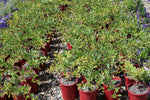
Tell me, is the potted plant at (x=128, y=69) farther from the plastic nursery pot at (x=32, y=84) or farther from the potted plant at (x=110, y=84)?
the plastic nursery pot at (x=32, y=84)

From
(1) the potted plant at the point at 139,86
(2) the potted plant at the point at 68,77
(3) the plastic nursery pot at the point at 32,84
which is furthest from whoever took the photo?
(3) the plastic nursery pot at the point at 32,84

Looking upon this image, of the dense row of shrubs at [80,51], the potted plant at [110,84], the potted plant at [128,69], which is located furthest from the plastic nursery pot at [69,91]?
the potted plant at [128,69]

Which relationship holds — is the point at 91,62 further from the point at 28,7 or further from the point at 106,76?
the point at 28,7

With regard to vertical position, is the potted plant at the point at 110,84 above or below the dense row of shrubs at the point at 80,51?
below

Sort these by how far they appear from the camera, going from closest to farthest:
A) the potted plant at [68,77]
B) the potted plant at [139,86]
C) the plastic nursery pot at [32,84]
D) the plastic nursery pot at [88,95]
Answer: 1. the potted plant at [139,86]
2. the plastic nursery pot at [88,95]
3. the potted plant at [68,77]
4. the plastic nursery pot at [32,84]

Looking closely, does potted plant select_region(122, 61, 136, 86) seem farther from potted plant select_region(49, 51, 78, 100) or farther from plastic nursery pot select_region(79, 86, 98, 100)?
potted plant select_region(49, 51, 78, 100)

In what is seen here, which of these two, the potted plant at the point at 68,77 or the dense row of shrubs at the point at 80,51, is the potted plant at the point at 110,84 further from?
the potted plant at the point at 68,77

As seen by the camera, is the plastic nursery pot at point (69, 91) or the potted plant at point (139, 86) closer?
the potted plant at point (139, 86)

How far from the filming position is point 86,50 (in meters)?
3.26

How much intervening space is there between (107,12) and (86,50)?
157 cm

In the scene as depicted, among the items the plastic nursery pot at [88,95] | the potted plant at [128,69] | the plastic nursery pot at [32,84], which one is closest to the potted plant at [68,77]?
the plastic nursery pot at [88,95]

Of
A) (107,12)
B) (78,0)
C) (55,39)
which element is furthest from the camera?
(78,0)

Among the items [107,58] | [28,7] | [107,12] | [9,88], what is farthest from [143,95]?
[28,7]

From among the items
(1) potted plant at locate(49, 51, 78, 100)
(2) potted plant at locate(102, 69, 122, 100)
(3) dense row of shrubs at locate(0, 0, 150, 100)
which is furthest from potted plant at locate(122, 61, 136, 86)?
(1) potted plant at locate(49, 51, 78, 100)
